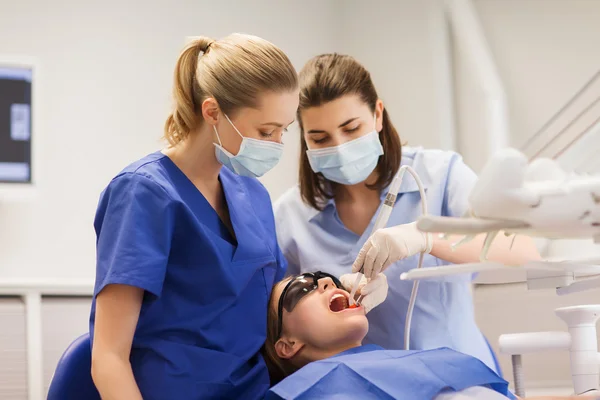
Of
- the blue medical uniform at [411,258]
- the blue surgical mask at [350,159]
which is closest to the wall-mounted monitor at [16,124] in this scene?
the blue medical uniform at [411,258]

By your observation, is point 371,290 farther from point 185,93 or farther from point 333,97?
point 185,93

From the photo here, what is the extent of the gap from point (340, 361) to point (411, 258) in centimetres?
47

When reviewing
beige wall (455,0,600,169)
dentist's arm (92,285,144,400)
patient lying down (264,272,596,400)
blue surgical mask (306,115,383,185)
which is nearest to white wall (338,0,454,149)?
beige wall (455,0,600,169)

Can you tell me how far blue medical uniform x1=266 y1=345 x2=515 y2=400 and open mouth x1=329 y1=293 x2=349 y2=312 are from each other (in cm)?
28

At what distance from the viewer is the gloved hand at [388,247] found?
1525 millimetres

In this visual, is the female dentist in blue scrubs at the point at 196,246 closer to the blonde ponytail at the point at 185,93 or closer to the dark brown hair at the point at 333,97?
the blonde ponytail at the point at 185,93

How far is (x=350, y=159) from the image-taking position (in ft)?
5.88

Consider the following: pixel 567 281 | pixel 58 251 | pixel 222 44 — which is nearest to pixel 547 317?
pixel 567 281

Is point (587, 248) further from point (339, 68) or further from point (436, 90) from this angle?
point (436, 90)

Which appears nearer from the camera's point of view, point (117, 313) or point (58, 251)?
point (117, 313)

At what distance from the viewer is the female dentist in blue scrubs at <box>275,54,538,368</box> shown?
70.9 inches

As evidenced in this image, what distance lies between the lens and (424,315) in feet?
5.95

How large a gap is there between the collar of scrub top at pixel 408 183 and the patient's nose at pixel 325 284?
25 cm

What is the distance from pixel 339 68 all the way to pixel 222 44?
15.7 inches
